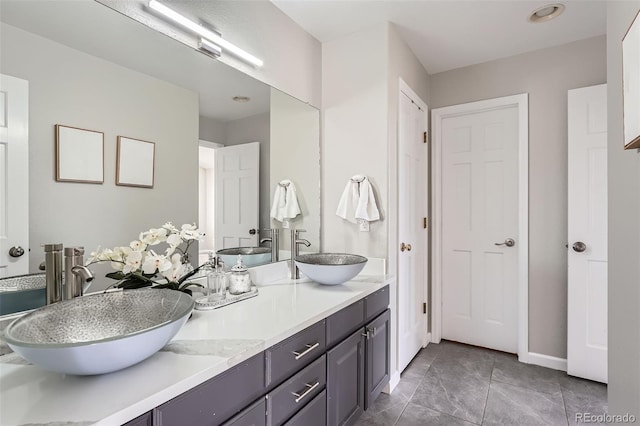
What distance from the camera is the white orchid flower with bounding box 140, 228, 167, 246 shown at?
133 cm

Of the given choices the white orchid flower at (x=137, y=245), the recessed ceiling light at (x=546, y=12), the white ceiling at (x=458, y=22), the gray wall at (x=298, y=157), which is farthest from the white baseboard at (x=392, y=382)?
the recessed ceiling light at (x=546, y=12)

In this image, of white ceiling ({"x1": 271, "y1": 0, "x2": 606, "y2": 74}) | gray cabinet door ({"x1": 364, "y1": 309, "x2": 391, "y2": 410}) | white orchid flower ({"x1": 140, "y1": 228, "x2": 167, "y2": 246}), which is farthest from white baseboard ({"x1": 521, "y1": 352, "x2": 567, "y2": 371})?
white orchid flower ({"x1": 140, "y1": 228, "x2": 167, "y2": 246})

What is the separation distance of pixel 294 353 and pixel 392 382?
4.32ft

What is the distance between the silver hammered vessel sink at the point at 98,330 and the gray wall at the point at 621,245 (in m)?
1.44

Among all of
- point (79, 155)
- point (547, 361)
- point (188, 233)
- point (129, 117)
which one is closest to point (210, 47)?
point (129, 117)

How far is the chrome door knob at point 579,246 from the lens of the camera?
2.32 meters

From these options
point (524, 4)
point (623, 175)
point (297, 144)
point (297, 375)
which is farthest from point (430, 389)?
point (524, 4)

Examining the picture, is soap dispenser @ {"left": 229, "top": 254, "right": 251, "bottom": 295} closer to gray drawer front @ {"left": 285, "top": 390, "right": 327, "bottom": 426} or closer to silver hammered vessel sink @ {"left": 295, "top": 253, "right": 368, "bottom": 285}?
silver hammered vessel sink @ {"left": 295, "top": 253, "right": 368, "bottom": 285}

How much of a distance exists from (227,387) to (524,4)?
258 cm

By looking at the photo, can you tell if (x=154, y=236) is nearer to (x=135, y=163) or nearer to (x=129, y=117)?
(x=135, y=163)

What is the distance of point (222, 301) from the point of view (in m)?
1.48

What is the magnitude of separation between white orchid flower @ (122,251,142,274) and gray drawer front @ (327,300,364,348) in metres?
0.82

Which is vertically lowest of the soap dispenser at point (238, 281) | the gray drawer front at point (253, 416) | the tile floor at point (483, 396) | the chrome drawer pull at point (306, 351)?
the tile floor at point (483, 396)

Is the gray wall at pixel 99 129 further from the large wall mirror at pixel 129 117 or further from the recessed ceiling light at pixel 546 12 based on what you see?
the recessed ceiling light at pixel 546 12
